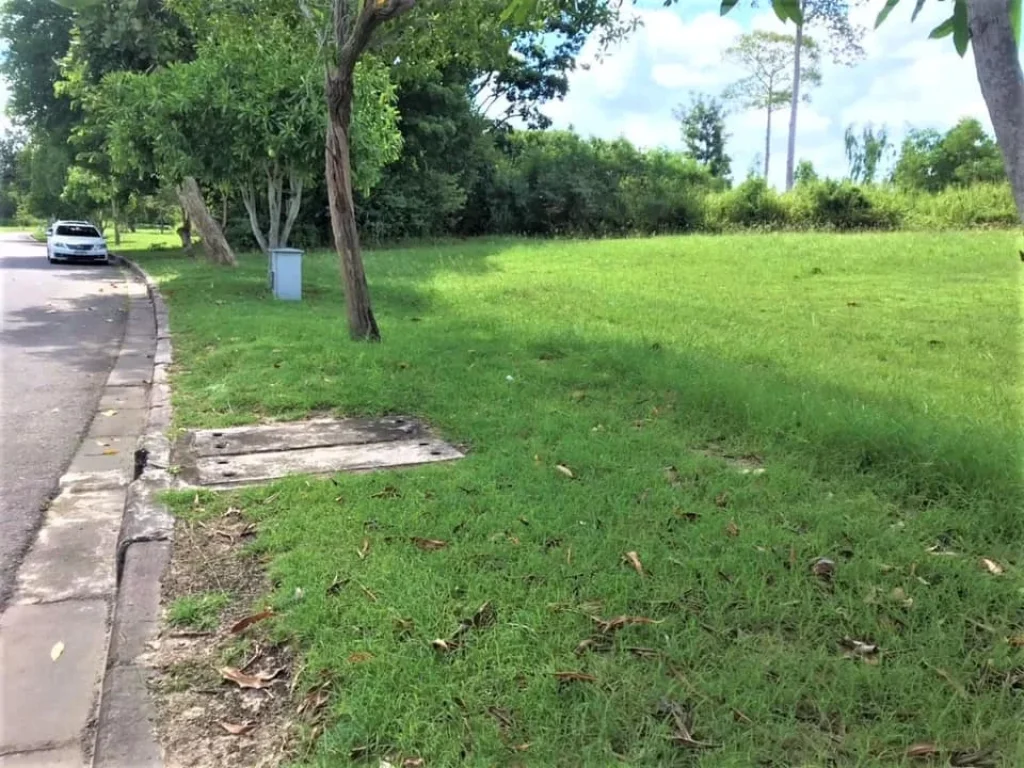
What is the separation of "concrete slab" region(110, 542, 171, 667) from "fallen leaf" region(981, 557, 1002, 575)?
3190 mm

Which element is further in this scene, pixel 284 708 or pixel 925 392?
pixel 925 392

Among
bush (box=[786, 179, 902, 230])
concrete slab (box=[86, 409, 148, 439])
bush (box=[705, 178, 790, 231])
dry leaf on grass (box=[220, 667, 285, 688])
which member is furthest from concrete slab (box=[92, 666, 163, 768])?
bush (box=[705, 178, 790, 231])

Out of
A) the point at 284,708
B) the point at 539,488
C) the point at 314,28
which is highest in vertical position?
the point at 314,28

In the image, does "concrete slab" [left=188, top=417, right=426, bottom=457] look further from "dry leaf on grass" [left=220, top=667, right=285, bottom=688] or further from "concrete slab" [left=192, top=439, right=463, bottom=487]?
"dry leaf on grass" [left=220, top=667, right=285, bottom=688]

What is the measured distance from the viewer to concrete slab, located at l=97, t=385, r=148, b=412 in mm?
6832

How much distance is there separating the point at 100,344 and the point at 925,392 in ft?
28.8

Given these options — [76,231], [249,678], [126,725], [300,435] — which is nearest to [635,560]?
[249,678]

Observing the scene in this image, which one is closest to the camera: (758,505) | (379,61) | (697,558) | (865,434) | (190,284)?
(697,558)

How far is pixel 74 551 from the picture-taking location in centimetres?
398

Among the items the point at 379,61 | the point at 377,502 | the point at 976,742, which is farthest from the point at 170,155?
the point at 976,742

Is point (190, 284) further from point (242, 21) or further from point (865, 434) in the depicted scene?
point (865, 434)

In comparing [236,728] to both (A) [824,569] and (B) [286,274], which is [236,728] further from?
(B) [286,274]

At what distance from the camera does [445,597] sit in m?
3.08

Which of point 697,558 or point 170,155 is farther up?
point 170,155
